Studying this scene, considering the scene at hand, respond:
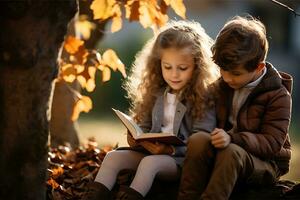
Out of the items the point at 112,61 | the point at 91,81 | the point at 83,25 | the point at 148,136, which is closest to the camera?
the point at 148,136

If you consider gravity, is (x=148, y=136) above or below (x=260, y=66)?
below

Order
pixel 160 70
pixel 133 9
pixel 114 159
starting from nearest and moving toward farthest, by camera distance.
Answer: pixel 114 159 < pixel 160 70 < pixel 133 9

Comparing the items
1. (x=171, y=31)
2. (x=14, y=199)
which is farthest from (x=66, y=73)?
(x=14, y=199)

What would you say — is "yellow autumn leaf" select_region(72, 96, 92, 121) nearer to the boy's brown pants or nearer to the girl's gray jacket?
the girl's gray jacket

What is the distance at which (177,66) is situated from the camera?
14.0 ft

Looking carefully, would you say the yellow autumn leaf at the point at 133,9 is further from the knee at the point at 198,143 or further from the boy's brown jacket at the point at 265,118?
the knee at the point at 198,143

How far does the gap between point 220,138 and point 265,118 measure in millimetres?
316

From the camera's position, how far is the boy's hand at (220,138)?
12.6 feet

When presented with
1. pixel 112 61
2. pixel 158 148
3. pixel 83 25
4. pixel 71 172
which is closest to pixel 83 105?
pixel 112 61

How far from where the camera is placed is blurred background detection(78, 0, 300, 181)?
1173 centimetres

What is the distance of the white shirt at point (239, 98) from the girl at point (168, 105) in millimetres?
117

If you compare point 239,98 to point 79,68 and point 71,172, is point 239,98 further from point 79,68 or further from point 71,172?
point 79,68

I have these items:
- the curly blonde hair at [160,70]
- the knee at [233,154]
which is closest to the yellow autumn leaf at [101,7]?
the curly blonde hair at [160,70]

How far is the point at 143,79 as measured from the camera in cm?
453
